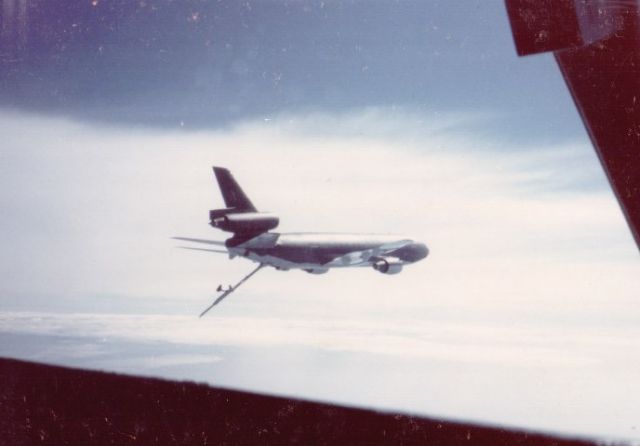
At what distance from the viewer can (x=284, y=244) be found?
13.4m

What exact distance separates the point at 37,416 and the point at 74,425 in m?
0.69

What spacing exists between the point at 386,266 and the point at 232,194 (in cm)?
548

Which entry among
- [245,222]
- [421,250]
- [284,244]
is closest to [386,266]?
[421,250]

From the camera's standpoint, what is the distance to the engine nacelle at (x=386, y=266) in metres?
15.8

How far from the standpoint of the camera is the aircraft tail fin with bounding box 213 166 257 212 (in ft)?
42.2

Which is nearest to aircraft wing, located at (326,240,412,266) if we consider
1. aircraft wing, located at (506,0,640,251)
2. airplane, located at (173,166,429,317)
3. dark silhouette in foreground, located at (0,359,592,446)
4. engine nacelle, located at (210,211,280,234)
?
airplane, located at (173,166,429,317)

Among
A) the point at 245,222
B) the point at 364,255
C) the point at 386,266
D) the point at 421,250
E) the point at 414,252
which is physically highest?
the point at 245,222

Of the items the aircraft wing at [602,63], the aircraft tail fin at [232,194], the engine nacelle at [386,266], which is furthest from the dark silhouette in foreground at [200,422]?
the engine nacelle at [386,266]

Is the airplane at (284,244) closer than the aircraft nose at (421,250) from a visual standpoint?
Yes

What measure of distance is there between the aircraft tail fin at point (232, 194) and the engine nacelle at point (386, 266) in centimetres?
485

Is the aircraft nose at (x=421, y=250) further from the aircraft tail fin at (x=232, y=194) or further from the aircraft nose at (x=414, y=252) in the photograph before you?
the aircraft tail fin at (x=232, y=194)

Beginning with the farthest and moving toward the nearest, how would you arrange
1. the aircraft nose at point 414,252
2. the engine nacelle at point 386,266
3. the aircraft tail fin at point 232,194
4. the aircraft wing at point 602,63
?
the aircraft nose at point 414,252 < the engine nacelle at point 386,266 < the aircraft tail fin at point 232,194 < the aircraft wing at point 602,63

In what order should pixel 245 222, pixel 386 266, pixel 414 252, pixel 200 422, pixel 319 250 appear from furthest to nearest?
1. pixel 414 252
2. pixel 386 266
3. pixel 319 250
4. pixel 245 222
5. pixel 200 422

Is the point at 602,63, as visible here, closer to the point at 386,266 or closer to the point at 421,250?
the point at 386,266
